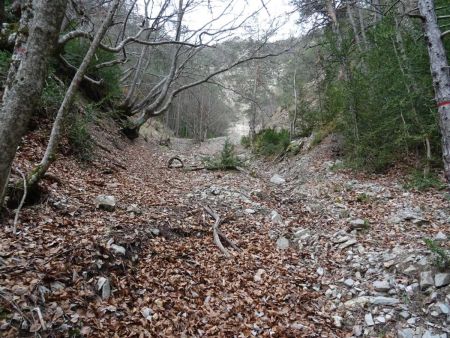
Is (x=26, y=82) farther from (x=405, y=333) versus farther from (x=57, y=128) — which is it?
(x=405, y=333)

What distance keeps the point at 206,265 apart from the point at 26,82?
3265 millimetres

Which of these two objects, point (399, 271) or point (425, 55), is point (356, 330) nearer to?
point (399, 271)

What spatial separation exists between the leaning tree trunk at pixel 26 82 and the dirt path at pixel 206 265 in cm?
135

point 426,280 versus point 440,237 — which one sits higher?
point 440,237

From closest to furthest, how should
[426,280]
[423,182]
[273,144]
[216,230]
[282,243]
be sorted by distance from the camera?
[426,280] < [216,230] < [282,243] < [423,182] < [273,144]

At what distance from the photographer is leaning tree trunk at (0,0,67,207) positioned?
200 cm

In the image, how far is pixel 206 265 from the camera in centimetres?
425

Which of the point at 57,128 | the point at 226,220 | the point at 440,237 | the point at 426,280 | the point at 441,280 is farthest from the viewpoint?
the point at 226,220

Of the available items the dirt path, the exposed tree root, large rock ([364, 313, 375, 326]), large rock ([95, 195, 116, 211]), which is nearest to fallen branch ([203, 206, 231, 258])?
the exposed tree root

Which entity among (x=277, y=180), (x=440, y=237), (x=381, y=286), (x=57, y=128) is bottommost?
(x=381, y=286)

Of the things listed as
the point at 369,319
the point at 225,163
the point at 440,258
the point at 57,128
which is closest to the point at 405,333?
the point at 369,319

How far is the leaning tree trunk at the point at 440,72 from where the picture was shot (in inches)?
153

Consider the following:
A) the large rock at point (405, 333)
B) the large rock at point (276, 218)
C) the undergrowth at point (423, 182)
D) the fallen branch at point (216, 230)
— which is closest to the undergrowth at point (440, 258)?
the large rock at point (405, 333)

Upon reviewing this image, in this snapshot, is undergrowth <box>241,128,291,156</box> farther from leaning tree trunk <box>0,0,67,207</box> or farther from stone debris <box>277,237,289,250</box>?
leaning tree trunk <box>0,0,67,207</box>
